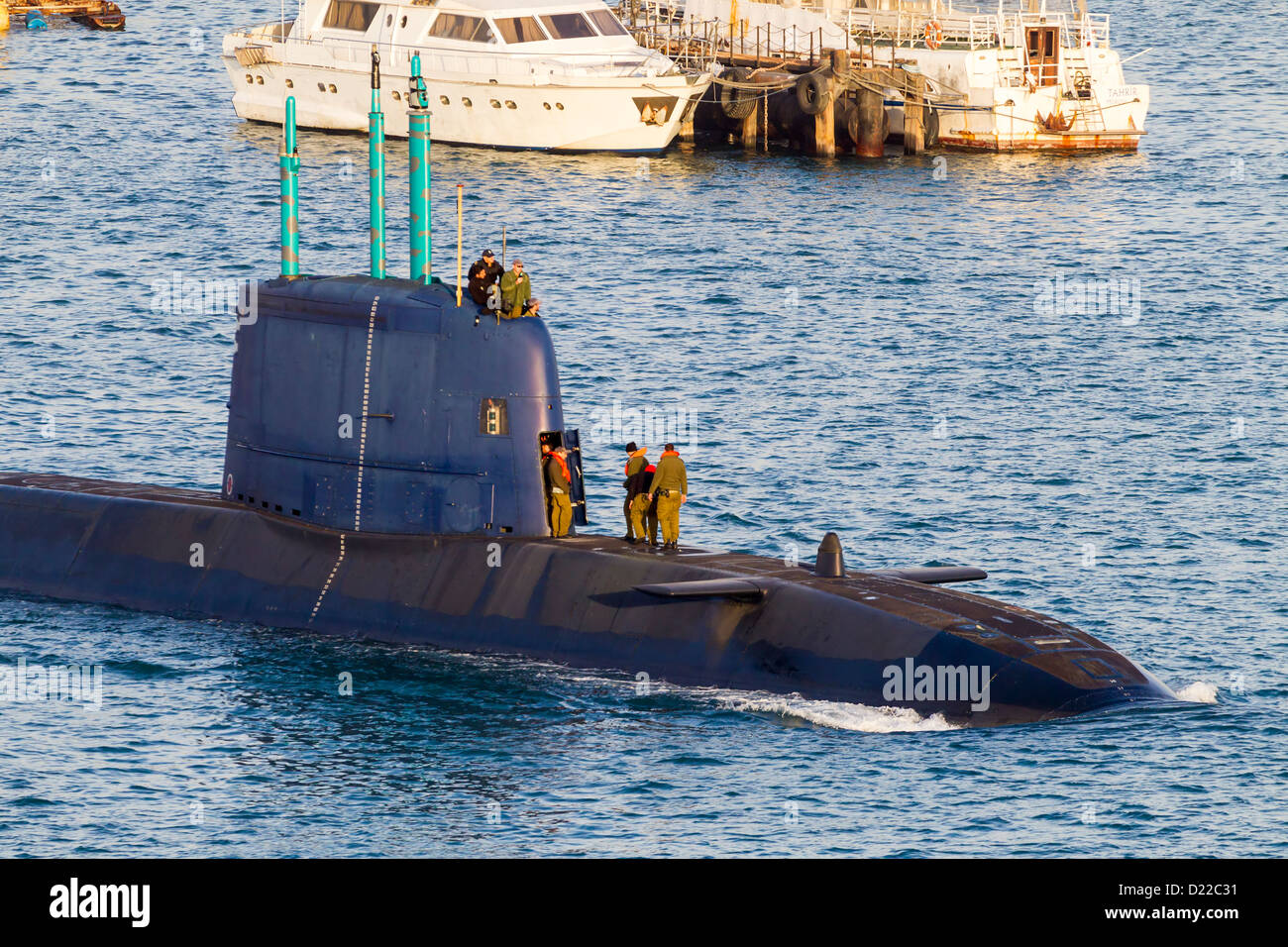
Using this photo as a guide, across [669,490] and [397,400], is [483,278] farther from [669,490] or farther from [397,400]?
[669,490]

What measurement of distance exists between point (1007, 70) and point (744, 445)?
1636 inches

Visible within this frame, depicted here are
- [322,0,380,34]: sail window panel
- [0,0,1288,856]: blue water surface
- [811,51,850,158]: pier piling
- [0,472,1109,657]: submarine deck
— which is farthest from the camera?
[811,51,850,158]: pier piling

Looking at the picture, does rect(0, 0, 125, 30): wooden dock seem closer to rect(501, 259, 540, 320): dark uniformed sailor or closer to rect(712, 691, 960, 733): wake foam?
rect(501, 259, 540, 320): dark uniformed sailor

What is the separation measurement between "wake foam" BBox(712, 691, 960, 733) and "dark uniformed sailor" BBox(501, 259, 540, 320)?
7.33 metres

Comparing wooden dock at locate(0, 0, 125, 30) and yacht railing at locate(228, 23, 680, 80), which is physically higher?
wooden dock at locate(0, 0, 125, 30)

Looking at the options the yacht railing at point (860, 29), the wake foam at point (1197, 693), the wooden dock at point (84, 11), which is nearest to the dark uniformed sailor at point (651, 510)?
the wake foam at point (1197, 693)

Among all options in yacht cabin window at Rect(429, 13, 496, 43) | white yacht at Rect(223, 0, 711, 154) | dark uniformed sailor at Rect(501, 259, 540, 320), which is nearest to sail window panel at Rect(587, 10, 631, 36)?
white yacht at Rect(223, 0, 711, 154)

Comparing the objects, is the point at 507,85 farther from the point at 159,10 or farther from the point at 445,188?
the point at 159,10

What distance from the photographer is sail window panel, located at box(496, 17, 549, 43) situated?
82812mm

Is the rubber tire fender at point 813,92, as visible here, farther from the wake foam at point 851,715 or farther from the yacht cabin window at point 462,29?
the wake foam at point 851,715

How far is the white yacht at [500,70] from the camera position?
3273 inches

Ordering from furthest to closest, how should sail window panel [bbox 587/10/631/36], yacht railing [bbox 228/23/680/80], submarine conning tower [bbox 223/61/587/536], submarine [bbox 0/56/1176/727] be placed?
1. sail window panel [bbox 587/10/631/36]
2. yacht railing [bbox 228/23/680/80]
3. submarine conning tower [bbox 223/61/587/536]
4. submarine [bbox 0/56/1176/727]

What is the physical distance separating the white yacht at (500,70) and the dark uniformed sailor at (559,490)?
51.1 metres
